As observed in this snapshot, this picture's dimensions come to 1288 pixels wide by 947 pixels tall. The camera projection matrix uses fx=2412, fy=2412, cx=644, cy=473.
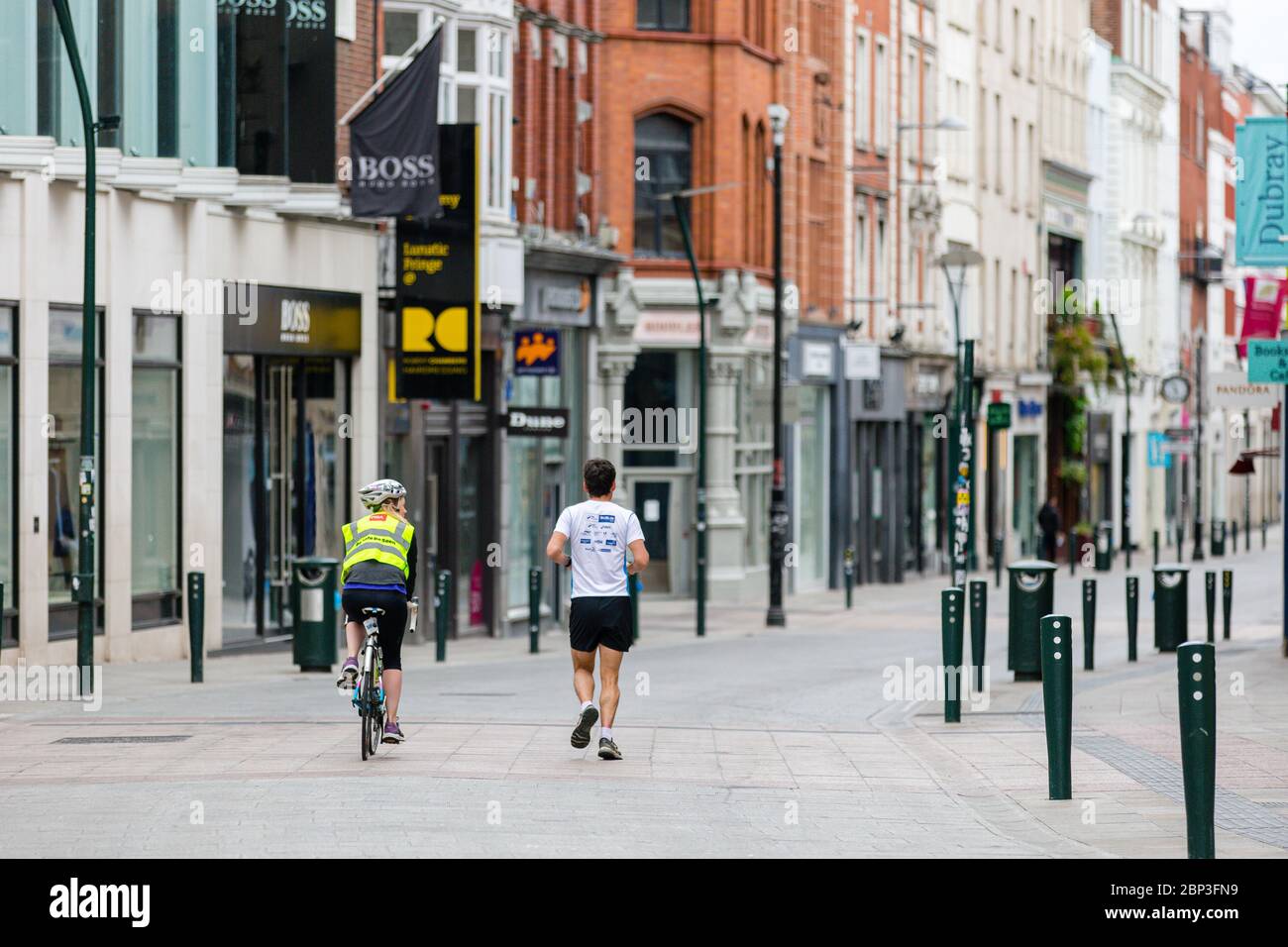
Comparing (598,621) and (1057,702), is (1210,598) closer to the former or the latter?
(598,621)

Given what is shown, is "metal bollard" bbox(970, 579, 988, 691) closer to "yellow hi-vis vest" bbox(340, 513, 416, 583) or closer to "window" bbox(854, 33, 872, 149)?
"yellow hi-vis vest" bbox(340, 513, 416, 583)

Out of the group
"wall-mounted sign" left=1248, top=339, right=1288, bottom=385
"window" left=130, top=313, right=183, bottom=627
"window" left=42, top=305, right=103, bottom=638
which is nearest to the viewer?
"window" left=42, top=305, right=103, bottom=638

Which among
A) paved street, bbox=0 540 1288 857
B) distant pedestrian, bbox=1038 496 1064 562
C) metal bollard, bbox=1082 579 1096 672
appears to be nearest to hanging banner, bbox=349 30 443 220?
paved street, bbox=0 540 1288 857

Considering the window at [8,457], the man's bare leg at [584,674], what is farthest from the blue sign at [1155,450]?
the man's bare leg at [584,674]

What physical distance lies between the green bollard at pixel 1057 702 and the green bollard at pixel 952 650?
14.8 ft

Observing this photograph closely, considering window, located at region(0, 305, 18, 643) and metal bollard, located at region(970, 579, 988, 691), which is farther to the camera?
window, located at region(0, 305, 18, 643)

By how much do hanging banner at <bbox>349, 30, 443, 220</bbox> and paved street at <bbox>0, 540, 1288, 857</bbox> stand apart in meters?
6.30

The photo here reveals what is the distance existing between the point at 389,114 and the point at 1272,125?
34.3 feet

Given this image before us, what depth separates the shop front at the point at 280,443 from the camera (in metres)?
28.5

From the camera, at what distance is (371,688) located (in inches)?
607

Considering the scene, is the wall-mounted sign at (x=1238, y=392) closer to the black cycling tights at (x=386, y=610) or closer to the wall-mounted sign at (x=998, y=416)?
the black cycling tights at (x=386, y=610)

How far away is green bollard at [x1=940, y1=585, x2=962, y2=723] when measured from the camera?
18.9 m

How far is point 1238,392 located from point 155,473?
40.2ft
